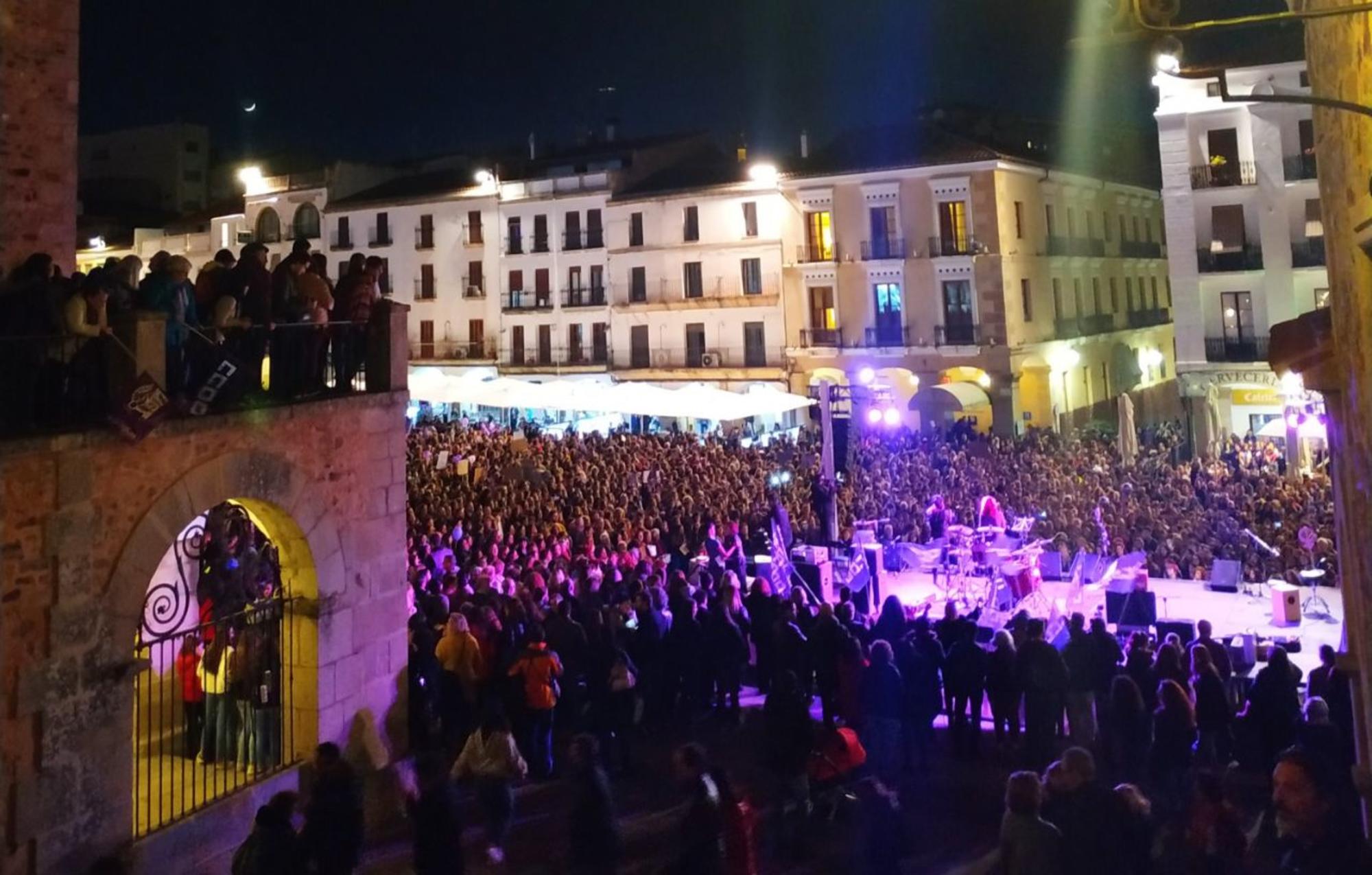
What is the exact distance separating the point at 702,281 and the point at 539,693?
3020 centimetres

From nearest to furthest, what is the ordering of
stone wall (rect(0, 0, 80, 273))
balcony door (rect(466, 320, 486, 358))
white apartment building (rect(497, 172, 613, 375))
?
stone wall (rect(0, 0, 80, 273)) < white apartment building (rect(497, 172, 613, 375)) < balcony door (rect(466, 320, 486, 358))

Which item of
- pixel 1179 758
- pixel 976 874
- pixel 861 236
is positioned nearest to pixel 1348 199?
pixel 1179 758

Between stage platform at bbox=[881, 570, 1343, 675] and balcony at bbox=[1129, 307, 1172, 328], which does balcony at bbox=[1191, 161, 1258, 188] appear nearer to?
balcony at bbox=[1129, 307, 1172, 328]

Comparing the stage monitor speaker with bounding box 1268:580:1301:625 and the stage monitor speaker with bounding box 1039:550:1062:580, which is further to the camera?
the stage monitor speaker with bounding box 1039:550:1062:580

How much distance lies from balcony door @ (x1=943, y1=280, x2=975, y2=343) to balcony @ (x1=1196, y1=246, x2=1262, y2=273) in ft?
22.2

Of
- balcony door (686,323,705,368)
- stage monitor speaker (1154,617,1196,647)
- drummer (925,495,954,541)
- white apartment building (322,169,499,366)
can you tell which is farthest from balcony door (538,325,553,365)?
stage monitor speaker (1154,617,1196,647)

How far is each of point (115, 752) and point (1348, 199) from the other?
841 centimetres

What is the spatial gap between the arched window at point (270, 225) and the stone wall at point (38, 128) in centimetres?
3963

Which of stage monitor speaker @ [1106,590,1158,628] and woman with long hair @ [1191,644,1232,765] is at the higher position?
stage monitor speaker @ [1106,590,1158,628]

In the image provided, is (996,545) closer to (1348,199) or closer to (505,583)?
(505,583)

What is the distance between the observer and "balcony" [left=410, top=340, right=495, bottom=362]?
4294 centimetres

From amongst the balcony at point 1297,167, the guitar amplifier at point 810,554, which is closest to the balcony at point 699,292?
the balcony at point 1297,167

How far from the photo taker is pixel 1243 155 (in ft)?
95.5

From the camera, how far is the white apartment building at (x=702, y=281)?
1447 inches
